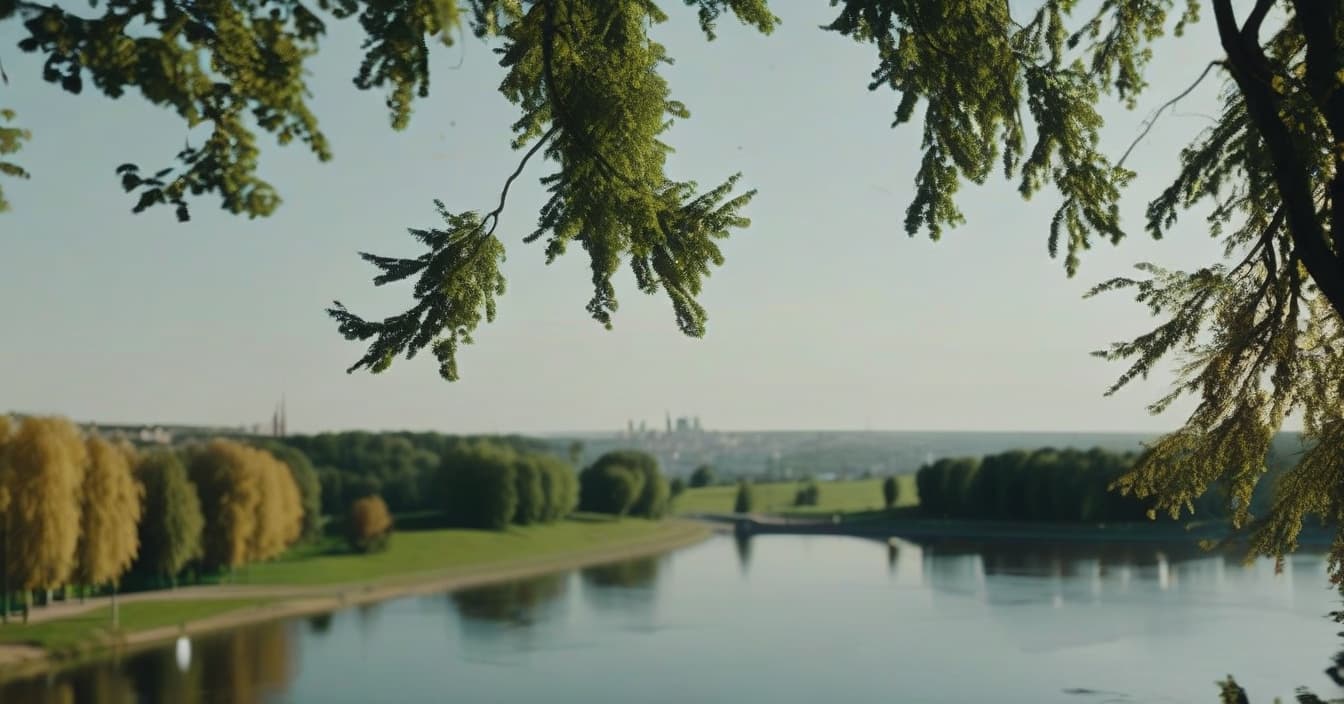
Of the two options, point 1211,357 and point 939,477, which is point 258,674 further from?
point 939,477

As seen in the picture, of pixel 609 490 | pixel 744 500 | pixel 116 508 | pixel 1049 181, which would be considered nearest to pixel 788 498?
pixel 744 500

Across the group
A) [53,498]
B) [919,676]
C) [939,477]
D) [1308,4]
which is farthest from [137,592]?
[939,477]

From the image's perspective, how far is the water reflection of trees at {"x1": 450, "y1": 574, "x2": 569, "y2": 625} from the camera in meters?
47.7

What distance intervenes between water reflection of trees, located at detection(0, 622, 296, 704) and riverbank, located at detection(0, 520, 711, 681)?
144cm

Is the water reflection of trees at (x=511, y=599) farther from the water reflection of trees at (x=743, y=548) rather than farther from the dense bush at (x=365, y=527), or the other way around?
the water reflection of trees at (x=743, y=548)

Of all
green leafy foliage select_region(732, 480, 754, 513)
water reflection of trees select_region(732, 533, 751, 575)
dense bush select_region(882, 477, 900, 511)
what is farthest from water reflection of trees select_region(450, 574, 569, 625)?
green leafy foliage select_region(732, 480, 754, 513)

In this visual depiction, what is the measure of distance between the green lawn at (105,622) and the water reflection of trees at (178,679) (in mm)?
1746

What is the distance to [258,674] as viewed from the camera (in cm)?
3525

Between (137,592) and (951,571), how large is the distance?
1390 inches

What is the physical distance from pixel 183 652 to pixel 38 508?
5662 mm

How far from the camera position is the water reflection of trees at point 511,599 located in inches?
1876

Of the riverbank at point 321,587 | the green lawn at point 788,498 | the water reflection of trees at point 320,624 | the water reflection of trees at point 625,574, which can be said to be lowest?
the water reflection of trees at point 625,574

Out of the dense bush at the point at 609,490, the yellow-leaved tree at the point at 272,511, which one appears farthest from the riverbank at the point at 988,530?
the yellow-leaved tree at the point at 272,511

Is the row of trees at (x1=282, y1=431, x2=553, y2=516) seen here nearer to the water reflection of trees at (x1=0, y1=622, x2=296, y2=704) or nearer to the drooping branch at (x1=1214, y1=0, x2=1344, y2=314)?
the water reflection of trees at (x1=0, y1=622, x2=296, y2=704)
